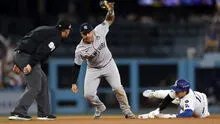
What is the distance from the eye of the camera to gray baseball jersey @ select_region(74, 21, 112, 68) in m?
12.5

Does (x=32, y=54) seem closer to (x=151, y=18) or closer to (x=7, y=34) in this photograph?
(x=7, y=34)

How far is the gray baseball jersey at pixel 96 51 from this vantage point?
12477mm

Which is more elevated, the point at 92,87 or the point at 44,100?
the point at 92,87

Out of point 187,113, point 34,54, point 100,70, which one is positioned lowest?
point 187,113

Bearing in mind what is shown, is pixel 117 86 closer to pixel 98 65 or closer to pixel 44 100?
pixel 98 65

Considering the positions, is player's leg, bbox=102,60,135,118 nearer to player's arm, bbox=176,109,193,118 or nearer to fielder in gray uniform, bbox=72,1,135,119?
fielder in gray uniform, bbox=72,1,135,119

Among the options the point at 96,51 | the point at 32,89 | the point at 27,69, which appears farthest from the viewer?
the point at 96,51

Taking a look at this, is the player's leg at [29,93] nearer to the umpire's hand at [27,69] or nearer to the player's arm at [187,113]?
the umpire's hand at [27,69]

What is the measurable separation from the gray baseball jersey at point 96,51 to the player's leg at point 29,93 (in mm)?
802

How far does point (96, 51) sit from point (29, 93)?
4.42 ft

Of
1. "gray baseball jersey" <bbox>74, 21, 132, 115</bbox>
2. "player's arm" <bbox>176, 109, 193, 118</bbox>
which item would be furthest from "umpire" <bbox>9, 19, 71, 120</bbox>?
"player's arm" <bbox>176, 109, 193, 118</bbox>

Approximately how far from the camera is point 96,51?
41.2ft

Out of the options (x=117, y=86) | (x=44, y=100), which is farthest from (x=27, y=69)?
(x=117, y=86)

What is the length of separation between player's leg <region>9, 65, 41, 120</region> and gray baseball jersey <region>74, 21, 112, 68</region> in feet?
2.63
